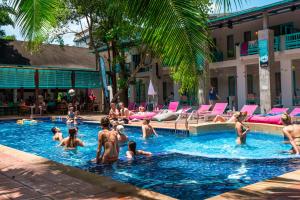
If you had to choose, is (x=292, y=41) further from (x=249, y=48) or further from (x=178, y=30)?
(x=178, y=30)

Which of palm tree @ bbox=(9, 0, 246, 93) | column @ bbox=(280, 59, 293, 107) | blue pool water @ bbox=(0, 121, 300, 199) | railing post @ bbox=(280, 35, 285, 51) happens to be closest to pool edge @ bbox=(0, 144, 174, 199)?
blue pool water @ bbox=(0, 121, 300, 199)

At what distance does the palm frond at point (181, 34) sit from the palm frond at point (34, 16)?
181 centimetres

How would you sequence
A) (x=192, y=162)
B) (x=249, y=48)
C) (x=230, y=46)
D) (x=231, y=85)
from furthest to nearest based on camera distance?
(x=231, y=85), (x=230, y=46), (x=249, y=48), (x=192, y=162)

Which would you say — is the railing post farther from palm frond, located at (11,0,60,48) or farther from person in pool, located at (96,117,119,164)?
palm frond, located at (11,0,60,48)

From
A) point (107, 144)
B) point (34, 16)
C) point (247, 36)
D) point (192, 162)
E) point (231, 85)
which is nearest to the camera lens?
point (34, 16)

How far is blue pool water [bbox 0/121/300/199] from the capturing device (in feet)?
20.6

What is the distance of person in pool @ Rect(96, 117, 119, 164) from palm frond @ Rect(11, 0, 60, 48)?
8.74 ft

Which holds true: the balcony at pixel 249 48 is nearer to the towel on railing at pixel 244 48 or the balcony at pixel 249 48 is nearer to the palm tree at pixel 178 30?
the towel on railing at pixel 244 48

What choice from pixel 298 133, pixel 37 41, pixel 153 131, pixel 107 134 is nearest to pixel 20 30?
pixel 37 41

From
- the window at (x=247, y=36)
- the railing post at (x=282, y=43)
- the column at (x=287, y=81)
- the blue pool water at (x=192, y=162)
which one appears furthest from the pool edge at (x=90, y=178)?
the window at (x=247, y=36)

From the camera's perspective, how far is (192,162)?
8.11 meters

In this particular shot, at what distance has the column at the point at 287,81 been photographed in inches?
741

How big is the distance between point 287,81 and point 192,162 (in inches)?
507

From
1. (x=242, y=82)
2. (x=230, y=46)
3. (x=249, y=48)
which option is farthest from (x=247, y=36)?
(x=242, y=82)
